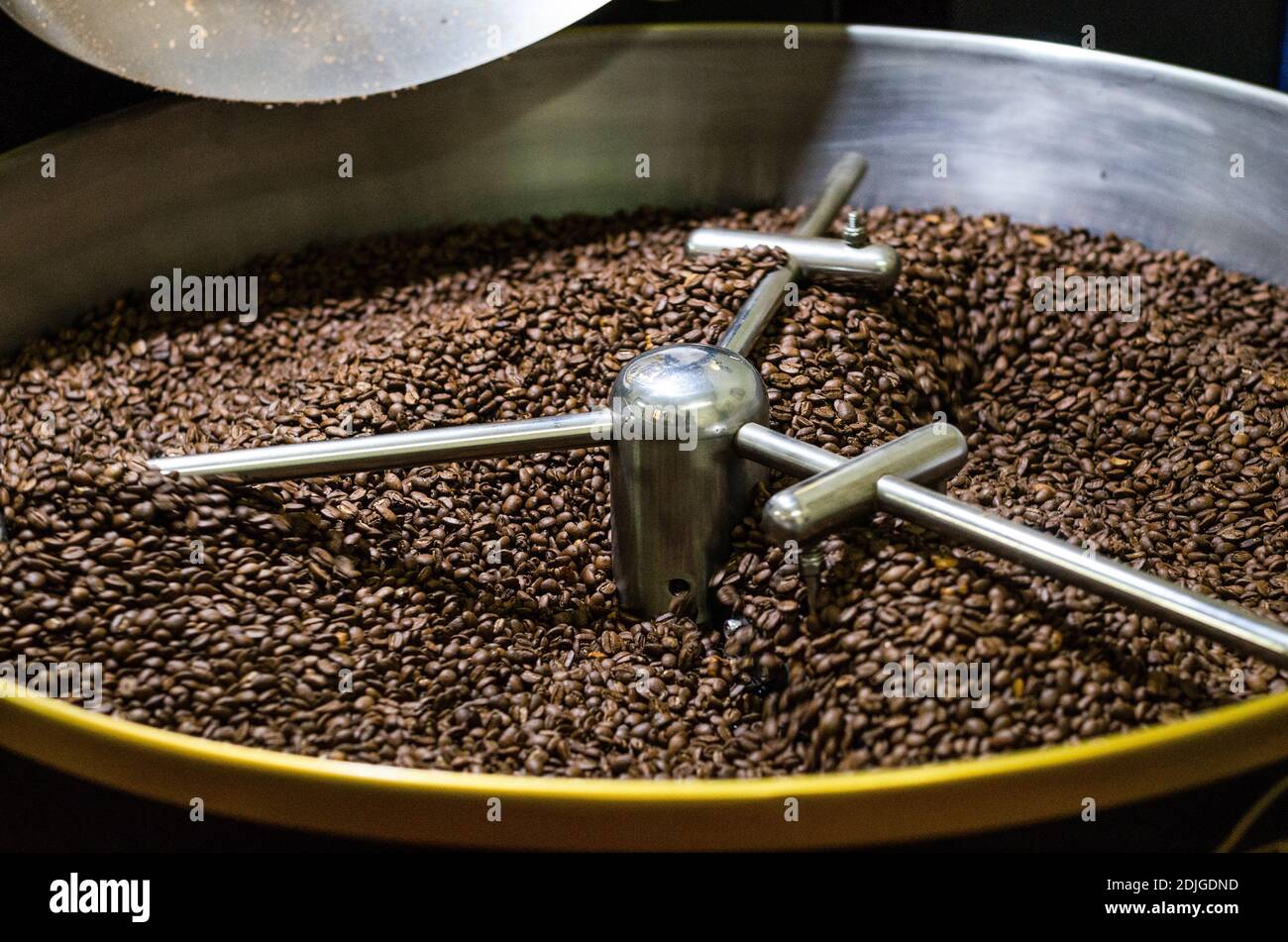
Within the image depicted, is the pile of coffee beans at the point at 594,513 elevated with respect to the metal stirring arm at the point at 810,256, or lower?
lower

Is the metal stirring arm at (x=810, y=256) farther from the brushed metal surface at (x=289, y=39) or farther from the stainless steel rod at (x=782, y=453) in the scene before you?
the brushed metal surface at (x=289, y=39)

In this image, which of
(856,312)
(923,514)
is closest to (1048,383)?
(856,312)

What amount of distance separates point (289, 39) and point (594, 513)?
2.34ft

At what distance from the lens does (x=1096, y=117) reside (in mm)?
1686

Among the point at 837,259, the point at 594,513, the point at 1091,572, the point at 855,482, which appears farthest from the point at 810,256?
the point at 1091,572

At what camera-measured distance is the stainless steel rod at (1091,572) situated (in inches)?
35.0

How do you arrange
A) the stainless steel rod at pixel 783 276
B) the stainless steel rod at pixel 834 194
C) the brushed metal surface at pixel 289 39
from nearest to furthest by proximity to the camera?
the stainless steel rod at pixel 783 276, the brushed metal surface at pixel 289 39, the stainless steel rod at pixel 834 194

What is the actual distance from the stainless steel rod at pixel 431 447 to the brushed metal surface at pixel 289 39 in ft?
1.84

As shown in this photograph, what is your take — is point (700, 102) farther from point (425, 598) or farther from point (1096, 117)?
point (425, 598)

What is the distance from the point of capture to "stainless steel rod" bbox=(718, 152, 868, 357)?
4.37 feet

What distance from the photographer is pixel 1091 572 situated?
3.06ft

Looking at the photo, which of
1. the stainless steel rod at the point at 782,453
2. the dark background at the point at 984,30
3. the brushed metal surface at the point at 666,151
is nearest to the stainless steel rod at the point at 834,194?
the brushed metal surface at the point at 666,151

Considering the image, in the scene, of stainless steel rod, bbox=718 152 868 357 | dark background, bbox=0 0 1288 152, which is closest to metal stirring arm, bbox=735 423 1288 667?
stainless steel rod, bbox=718 152 868 357
